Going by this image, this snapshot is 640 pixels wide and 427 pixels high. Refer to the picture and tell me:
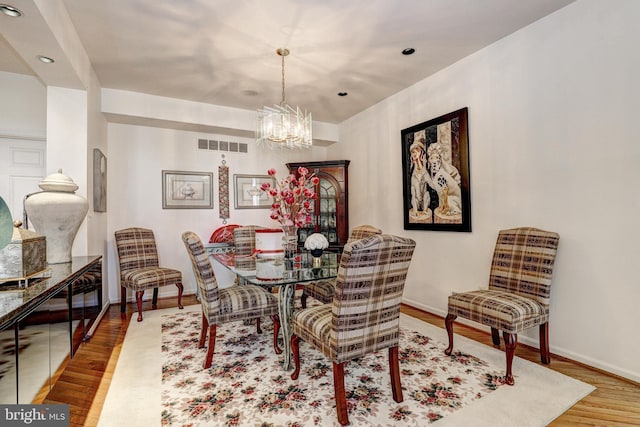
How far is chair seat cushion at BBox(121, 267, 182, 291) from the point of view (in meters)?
3.45

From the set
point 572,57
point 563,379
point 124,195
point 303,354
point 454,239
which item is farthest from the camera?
point 124,195

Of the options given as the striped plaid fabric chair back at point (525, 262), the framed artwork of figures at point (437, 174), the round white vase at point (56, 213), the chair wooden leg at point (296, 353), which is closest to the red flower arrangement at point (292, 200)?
the chair wooden leg at point (296, 353)

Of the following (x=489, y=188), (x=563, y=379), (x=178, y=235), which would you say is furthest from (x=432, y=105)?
(x=178, y=235)

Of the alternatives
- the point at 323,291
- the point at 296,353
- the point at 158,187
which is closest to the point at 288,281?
the point at 296,353

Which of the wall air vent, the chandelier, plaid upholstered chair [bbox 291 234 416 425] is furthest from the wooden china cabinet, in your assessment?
plaid upholstered chair [bbox 291 234 416 425]

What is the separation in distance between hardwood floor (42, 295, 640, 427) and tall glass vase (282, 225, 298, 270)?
4.84 feet

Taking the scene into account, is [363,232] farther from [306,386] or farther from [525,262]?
[306,386]

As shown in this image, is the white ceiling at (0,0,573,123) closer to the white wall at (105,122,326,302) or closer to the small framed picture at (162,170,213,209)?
the white wall at (105,122,326,302)

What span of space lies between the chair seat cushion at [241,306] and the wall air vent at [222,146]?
2.96 meters

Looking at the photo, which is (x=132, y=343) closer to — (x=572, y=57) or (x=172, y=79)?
(x=172, y=79)

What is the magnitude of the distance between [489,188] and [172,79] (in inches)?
146

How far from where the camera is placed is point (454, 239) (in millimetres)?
3316

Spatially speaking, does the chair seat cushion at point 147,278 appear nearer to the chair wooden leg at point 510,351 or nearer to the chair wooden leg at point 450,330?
the chair wooden leg at point 450,330

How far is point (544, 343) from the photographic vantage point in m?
2.33
